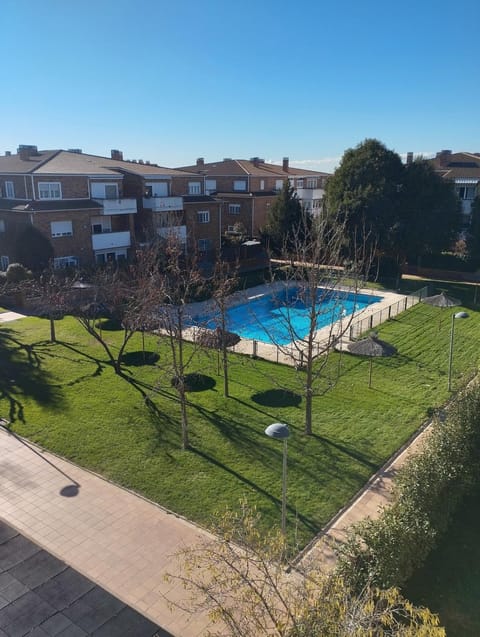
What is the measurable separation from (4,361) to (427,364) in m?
17.1

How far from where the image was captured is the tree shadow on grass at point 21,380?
16.9 metres

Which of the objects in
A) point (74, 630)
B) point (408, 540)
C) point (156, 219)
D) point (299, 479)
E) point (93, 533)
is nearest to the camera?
point (74, 630)

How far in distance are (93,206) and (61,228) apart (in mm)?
2838

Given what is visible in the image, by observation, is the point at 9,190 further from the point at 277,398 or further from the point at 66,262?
the point at 277,398

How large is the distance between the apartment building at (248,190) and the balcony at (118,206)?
37.2 ft

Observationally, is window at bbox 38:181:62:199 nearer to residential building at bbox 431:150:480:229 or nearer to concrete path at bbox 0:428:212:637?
concrete path at bbox 0:428:212:637

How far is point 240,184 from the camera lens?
170 ft

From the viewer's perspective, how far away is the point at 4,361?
68.6ft

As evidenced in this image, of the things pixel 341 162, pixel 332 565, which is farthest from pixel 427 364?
pixel 341 162

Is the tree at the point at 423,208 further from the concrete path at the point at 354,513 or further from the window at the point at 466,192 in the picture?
the concrete path at the point at 354,513

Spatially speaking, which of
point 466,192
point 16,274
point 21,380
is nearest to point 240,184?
point 466,192

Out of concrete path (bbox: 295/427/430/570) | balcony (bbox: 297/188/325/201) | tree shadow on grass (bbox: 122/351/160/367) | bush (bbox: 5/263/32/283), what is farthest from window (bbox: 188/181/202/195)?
concrete path (bbox: 295/427/430/570)

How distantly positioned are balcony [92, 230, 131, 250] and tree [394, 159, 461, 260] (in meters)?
18.8

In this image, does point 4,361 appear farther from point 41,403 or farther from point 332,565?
point 332,565
